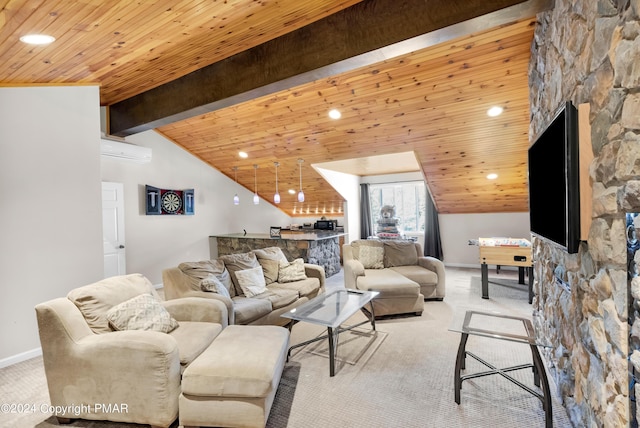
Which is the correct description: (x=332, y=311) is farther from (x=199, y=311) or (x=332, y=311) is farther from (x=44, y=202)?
(x=44, y=202)

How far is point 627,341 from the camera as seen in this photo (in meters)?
1.21

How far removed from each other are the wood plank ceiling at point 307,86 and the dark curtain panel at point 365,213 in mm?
1661

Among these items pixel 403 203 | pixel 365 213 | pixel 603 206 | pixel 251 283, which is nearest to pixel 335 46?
pixel 603 206

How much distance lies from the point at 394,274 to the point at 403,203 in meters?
4.10

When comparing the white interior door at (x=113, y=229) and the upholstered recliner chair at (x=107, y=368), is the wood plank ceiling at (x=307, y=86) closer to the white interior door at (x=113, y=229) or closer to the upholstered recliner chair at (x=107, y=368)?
the white interior door at (x=113, y=229)

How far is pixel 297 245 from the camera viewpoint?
227 inches

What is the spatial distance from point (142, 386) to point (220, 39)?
105 inches

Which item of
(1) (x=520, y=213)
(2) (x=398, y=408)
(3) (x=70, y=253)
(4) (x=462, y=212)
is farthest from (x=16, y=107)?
(1) (x=520, y=213)

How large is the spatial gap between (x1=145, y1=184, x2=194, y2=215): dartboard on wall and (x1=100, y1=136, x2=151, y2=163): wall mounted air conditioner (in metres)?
0.54

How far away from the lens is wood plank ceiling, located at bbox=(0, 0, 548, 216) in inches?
85.7

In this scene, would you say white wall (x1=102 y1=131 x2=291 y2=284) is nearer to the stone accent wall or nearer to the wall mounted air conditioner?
the wall mounted air conditioner

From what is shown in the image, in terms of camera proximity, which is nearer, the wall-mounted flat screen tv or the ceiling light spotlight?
the wall-mounted flat screen tv

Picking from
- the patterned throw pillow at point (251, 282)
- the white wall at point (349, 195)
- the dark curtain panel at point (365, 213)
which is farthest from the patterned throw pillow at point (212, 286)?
the dark curtain panel at point (365, 213)

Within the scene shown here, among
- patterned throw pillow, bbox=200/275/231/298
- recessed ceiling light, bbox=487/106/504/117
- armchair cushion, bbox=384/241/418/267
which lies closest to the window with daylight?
armchair cushion, bbox=384/241/418/267
